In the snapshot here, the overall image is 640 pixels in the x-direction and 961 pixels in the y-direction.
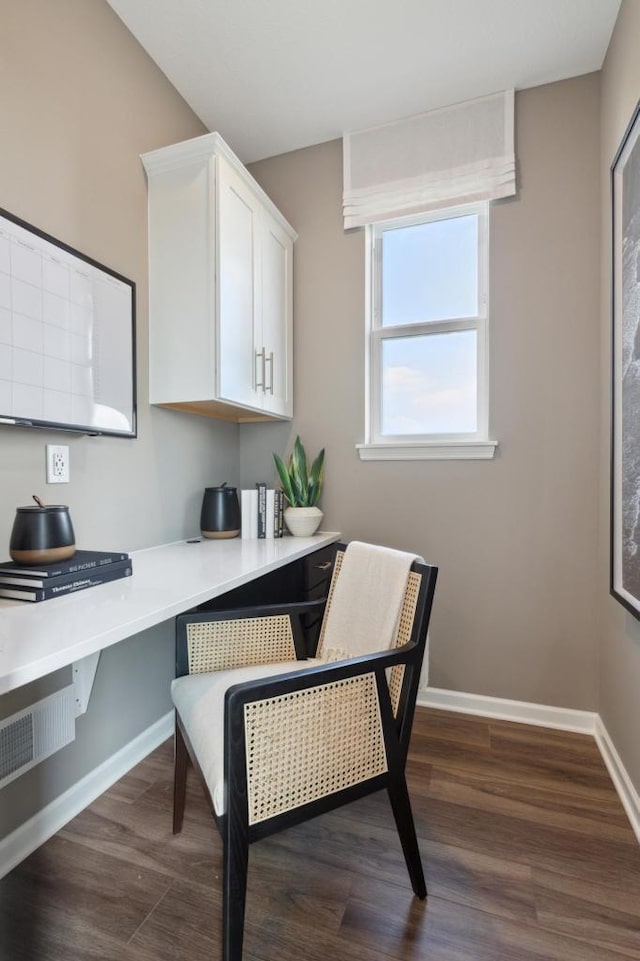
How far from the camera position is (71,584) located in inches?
44.2

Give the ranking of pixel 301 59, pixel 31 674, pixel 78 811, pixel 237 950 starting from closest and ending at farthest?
pixel 31 674 < pixel 237 950 < pixel 78 811 < pixel 301 59

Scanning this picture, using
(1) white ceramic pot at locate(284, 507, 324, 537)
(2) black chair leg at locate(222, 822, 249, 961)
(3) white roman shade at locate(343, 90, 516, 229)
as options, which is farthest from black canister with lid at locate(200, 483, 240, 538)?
(3) white roman shade at locate(343, 90, 516, 229)

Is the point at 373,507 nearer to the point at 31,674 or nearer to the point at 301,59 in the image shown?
the point at 31,674

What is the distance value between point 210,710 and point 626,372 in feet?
5.30

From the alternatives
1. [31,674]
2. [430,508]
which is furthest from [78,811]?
[430,508]

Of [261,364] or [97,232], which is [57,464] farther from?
[261,364]

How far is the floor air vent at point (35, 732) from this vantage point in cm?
122

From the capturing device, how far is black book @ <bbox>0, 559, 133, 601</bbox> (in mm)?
1051

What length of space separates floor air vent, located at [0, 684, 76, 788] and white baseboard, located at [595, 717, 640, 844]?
1.79m

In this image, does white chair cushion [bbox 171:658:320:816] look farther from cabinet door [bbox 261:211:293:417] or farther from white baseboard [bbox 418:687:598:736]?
cabinet door [bbox 261:211:293:417]

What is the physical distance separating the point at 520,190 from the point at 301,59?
109cm

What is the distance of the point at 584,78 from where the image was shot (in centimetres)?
188

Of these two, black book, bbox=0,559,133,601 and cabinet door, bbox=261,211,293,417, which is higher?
cabinet door, bbox=261,211,293,417

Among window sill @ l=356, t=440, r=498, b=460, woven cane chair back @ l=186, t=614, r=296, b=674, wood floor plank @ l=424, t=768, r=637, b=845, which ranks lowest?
wood floor plank @ l=424, t=768, r=637, b=845
